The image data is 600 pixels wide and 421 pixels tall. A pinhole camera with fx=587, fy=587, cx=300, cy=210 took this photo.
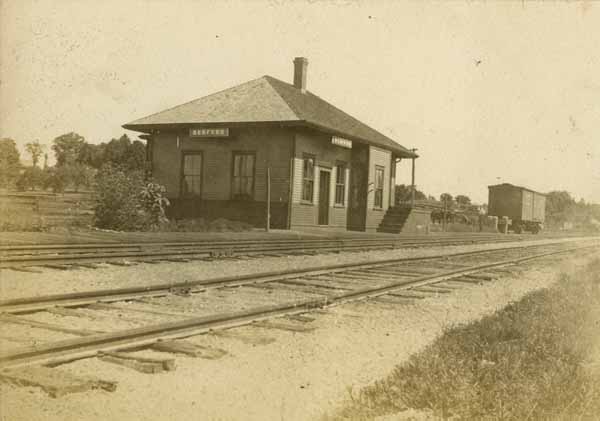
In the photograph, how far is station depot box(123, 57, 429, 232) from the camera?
20.7 meters

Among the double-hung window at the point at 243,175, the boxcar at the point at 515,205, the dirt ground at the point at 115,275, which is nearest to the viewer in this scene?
the dirt ground at the point at 115,275

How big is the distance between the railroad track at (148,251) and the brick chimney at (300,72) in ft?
36.8

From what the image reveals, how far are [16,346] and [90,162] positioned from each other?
2095 inches

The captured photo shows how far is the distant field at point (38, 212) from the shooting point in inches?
569

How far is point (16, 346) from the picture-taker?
4145mm

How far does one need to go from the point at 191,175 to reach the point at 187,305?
16.4 meters

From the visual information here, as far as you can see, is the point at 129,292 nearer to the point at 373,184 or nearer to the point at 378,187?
the point at 373,184

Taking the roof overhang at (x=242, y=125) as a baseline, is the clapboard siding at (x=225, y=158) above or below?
below

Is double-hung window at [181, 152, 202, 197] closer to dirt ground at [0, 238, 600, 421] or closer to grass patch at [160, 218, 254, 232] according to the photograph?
grass patch at [160, 218, 254, 232]

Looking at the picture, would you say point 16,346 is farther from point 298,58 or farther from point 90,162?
point 90,162

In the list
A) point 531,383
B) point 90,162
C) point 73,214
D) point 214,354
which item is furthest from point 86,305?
point 90,162

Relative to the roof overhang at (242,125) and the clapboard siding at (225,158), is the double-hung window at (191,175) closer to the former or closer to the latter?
the clapboard siding at (225,158)

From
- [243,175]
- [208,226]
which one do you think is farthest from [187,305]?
[243,175]

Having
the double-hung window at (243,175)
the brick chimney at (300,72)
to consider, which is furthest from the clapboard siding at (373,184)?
the double-hung window at (243,175)
